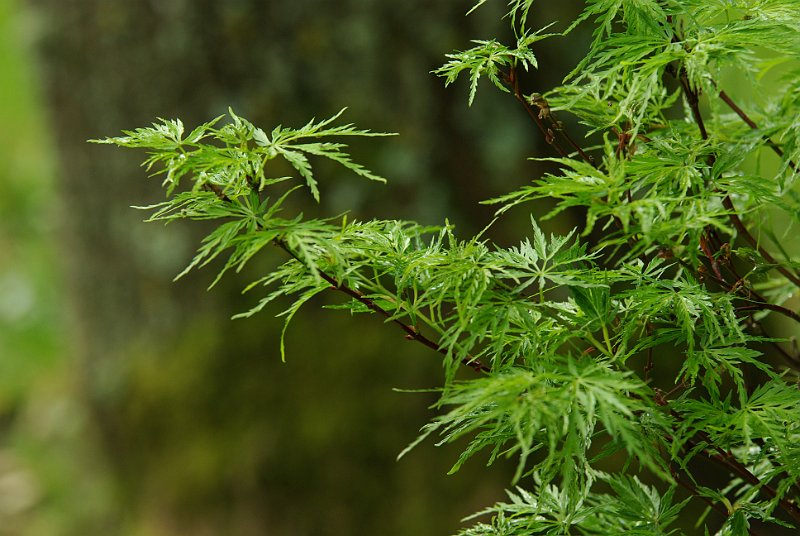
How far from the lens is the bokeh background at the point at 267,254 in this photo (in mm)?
1839

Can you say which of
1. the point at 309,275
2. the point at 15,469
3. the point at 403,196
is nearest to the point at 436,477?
the point at 403,196

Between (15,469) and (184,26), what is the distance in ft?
7.12

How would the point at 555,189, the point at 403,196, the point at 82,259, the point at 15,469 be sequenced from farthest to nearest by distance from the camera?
1. the point at 15,469
2. the point at 82,259
3. the point at 403,196
4. the point at 555,189

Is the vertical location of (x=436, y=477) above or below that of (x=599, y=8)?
below

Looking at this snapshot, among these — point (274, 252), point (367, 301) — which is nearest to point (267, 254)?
point (274, 252)

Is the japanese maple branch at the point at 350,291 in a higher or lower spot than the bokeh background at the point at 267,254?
higher

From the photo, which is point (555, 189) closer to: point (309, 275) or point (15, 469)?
point (309, 275)

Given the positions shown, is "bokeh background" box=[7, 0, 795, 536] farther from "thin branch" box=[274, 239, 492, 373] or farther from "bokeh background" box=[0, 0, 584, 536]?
"thin branch" box=[274, 239, 492, 373]

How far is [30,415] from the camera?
138 inches

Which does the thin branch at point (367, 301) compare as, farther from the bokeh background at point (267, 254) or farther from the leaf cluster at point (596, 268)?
the bokeh background at point (267, 254)

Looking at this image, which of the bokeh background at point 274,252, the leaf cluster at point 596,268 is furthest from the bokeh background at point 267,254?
the leaf cluster at point 596,268

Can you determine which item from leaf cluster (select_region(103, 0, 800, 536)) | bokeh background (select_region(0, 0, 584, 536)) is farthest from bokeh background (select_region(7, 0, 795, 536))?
leaf cluster (select_region(103, 0, 800, 536))

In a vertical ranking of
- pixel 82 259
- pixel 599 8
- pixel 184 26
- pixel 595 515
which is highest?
pixel 599 8

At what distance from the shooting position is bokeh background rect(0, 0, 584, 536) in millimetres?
1839
